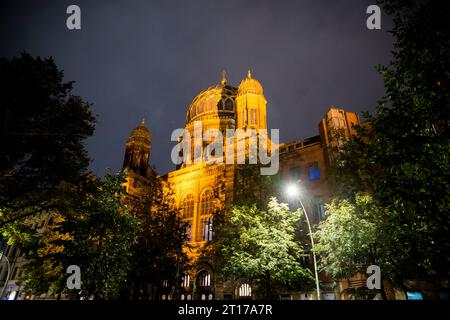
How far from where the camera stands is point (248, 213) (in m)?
22.7

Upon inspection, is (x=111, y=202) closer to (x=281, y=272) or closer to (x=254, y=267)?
(x=254, y=267)

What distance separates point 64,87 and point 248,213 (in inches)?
606

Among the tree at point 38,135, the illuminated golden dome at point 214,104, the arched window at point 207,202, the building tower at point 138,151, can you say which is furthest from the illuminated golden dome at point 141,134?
the tree at point 38,135

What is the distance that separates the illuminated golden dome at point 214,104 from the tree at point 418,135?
37.6 meters

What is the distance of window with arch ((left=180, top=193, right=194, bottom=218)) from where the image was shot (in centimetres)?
3547

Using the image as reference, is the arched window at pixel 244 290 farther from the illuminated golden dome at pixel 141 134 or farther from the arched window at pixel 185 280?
the illuminated golden dome at pixel 141 134

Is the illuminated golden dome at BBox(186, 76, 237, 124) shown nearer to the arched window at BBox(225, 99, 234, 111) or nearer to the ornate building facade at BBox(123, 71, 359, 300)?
the arched window at BBox(225, 99, 234, 111)

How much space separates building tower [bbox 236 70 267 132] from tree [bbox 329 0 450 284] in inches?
993

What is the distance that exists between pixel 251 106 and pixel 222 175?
35.3ft

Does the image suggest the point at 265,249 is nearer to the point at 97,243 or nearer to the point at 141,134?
the point at 97,243

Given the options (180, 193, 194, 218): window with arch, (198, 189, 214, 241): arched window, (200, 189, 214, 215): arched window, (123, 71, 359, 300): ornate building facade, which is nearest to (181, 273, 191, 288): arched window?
(123, 71, 359, 300): ornate building facade

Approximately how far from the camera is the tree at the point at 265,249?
20.0 m

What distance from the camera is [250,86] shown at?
39625 mm

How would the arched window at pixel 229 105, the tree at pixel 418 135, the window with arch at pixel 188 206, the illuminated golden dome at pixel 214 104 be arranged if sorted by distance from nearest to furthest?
the tree at pixel 418 135, the window with arch at pixel 188 206, the illuminated golden dome at pixel 214 104, the arched window at pixel 229 105
